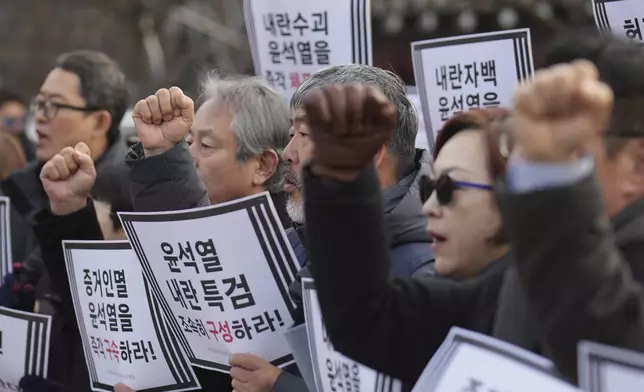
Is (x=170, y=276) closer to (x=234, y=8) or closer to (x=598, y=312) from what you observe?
(x=598, y=312)

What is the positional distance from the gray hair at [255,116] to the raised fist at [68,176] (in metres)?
0.44

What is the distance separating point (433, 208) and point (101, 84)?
3223mm

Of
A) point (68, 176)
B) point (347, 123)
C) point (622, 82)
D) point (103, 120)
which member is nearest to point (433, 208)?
point (347, 123)

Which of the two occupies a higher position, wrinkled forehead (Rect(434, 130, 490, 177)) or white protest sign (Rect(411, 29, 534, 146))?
wrinkled forehead (Rect(434, 130, 490, 177))

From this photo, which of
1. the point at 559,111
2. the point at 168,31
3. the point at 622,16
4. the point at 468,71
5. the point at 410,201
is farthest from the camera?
the point at 168,31

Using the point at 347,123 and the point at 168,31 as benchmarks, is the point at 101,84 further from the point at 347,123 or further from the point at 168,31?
the point at 168,31

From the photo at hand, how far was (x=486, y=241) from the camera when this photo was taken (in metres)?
2.64

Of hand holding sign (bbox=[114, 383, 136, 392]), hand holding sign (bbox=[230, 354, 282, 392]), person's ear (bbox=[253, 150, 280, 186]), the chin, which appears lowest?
hand holding sign (bbox=[114, 383, 136, 392])

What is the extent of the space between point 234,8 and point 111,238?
42.0 ft

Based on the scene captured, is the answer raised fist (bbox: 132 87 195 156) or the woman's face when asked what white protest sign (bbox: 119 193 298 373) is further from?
the woman's face

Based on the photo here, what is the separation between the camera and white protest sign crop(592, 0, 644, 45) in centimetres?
460

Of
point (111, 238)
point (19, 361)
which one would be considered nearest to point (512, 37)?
point (111, 238)

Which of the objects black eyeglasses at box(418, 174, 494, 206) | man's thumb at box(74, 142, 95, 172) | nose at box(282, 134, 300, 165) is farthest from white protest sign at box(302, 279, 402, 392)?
man's thumb at box(74, 142, 95, 172)

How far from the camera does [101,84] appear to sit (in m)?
5.62
